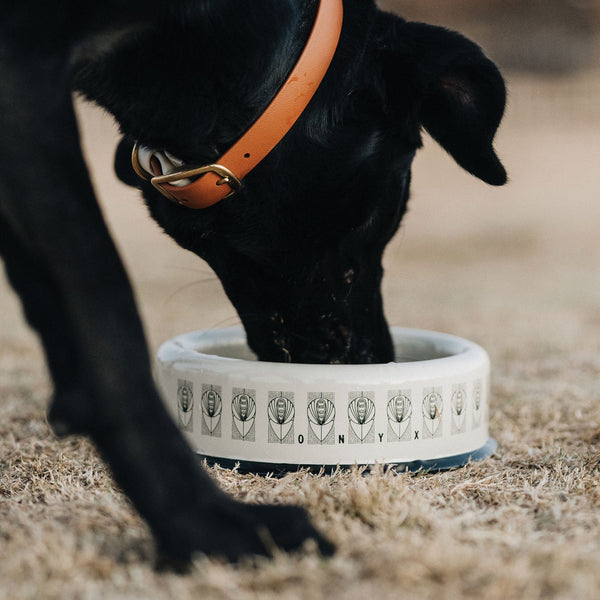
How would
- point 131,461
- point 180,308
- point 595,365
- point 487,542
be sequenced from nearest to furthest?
1. point 131,461
2. point 487,542
3. point 595,365
4. point 180,308

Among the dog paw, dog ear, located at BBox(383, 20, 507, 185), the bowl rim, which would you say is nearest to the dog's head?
dog ear, located at BBox(383, 20, 507, 185)

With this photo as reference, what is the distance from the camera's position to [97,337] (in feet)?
3.24

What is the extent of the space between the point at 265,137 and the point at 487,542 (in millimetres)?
782

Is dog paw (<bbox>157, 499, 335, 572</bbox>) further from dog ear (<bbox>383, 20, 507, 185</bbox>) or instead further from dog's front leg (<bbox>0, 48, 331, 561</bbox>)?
dog ear (<bbox>383, 20, 507, 185</bbox>)

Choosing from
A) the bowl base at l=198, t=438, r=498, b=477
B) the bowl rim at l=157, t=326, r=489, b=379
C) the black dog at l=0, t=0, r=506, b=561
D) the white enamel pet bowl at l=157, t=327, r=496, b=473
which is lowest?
the bowl base at l=198, t=438, r=498, b=477

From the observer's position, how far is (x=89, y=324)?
989mm

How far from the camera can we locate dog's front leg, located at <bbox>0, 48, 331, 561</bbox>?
0.96 meters

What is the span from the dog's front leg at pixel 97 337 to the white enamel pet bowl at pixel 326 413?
1.52 ft

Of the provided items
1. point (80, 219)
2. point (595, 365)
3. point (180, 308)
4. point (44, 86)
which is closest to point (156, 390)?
point (80, 219)

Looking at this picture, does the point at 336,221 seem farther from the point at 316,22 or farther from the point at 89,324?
the point at 89,324

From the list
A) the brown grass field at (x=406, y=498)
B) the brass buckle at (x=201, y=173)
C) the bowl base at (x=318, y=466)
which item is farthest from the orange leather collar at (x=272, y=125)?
the bowl base at (x=318, y=466)

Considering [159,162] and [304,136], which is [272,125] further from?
[159,162]

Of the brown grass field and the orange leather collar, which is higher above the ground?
the orange leather collar

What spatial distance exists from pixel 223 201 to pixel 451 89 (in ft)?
1.62
